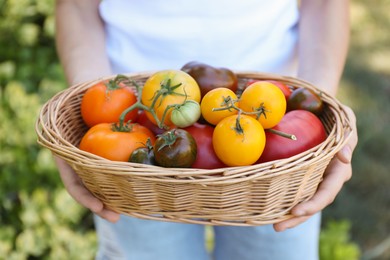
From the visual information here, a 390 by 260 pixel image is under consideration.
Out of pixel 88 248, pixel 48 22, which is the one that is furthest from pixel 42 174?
pixel 48 22

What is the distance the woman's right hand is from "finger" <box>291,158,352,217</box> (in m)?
0.39

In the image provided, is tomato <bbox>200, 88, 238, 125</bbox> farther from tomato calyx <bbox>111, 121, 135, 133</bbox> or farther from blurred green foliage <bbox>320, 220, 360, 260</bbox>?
blurred green foliage <bbox>320, 220, 360, 260</bbox>

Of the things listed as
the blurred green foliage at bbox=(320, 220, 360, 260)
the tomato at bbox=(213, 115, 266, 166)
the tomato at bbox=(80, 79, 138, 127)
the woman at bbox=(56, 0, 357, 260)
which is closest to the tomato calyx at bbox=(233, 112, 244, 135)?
the tomato at bbox=(213, 115, 266, 166)

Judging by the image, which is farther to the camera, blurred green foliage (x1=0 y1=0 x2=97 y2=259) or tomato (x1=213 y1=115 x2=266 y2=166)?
blurred green foliage (x1=0 y1=0 x2=97 y2=259)

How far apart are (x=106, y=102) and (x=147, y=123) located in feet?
0.35

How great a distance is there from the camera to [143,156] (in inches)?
43.0

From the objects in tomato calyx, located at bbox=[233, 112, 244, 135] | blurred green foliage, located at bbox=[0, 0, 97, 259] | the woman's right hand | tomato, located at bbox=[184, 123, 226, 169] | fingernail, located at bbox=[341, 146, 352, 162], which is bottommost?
blurred green foliage, located at bbox=[0, 0, 97, 259]

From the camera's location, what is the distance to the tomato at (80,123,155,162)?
3.73 ft

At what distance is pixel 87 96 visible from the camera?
129 cm

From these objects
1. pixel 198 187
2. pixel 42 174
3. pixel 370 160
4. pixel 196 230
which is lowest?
pixel 370 160

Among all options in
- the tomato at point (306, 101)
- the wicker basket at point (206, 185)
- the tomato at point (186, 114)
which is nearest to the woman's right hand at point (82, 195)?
the wicker basket at point (206, 185)

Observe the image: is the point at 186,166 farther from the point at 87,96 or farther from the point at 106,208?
the point at 87,96

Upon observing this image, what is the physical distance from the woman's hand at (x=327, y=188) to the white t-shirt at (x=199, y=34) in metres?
0.38

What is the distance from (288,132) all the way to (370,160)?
1658mm
